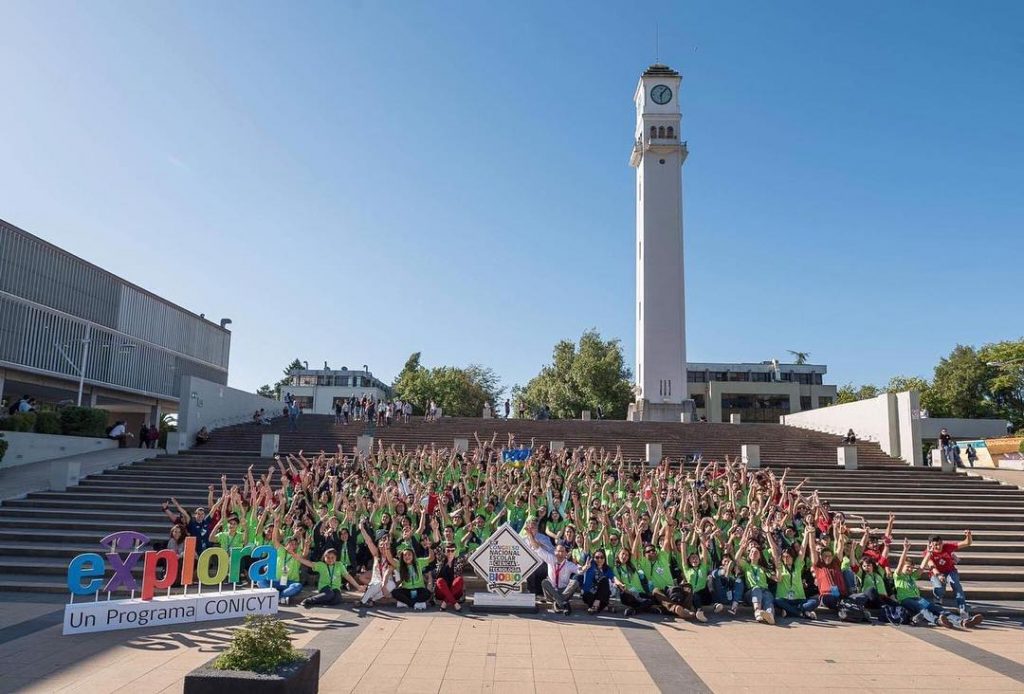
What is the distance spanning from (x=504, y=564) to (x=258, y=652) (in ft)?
16.7

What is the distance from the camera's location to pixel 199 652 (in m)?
7.37

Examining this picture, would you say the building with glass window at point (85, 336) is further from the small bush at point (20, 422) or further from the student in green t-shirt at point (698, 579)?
the student in green t-shirt at point (698, 579)

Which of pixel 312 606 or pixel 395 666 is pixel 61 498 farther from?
pixel 395 666

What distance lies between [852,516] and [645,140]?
111ft

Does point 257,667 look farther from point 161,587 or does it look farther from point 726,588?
point 726,588

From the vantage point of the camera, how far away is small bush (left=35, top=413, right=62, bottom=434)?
Result: 65.9 ft

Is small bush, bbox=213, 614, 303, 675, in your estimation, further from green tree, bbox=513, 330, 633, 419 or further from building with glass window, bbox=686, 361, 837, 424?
building with glass window, bbox=686, 361, 837, 424

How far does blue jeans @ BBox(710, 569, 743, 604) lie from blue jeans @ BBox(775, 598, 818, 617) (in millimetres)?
560

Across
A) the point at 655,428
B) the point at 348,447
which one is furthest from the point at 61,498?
the point at 655,428

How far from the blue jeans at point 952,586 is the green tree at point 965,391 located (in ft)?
167

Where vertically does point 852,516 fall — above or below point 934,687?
above

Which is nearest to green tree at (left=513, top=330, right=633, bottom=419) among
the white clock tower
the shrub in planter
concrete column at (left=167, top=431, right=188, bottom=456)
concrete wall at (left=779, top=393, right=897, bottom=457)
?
the white clock tower

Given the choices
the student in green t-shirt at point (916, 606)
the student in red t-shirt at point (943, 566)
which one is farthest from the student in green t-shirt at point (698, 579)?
the student in red t-shirt at point (943, 566)

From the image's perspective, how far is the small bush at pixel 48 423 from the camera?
20078 millimetres
